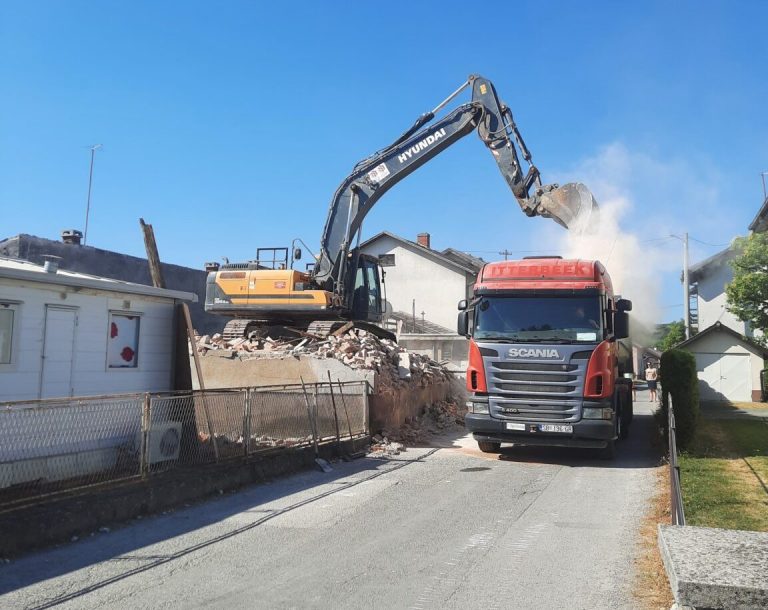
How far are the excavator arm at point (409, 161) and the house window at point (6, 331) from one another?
1122 cm

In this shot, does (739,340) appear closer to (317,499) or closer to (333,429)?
(333,429)

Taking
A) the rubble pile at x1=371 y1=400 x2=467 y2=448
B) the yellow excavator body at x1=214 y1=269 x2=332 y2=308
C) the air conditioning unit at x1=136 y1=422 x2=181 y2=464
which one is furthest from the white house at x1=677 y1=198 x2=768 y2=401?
the air conditioning unit at x1=136 y1=422 x2=181 y2=464

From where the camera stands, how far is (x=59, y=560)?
6.68m

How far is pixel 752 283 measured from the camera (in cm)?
2427

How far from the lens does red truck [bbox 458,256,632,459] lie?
12.2 metres

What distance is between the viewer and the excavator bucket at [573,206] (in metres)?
17.2

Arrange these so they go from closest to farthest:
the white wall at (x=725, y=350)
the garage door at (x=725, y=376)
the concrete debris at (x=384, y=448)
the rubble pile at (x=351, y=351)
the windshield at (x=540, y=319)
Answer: the windshield at (x=540, y=319) → the concrete debris at (x=384, y=448) → the rubble pile at (x=351, y=351) → the white wall at (x=725, y=350) → the garage door at (x=725, y=376)

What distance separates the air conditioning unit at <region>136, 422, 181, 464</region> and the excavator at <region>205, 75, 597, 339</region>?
955cm

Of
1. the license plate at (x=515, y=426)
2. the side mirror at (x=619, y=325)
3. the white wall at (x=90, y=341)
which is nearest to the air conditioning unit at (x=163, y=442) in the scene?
the white wall at (x=90, y=341)

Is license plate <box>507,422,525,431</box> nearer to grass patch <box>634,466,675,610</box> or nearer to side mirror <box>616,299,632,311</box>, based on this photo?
side mirror <box>616,299,632,311</box>

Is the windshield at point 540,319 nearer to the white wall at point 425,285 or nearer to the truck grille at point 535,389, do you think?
the truck grille at point 535,389

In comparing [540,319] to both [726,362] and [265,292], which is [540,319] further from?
[726,362]

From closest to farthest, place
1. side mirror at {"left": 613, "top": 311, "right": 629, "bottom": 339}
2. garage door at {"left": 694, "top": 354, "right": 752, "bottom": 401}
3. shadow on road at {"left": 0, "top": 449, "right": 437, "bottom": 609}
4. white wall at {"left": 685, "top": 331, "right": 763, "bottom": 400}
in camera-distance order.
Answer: shadow on road at {"left": 0, "top": 449, "right": 437, "bottom": 609} < side mirror at {"left": 613, "top": 311, "right": 629, "bottom": 339} < white wall at {"left": 685, "top": 331, "right": 763, "bottom": 400} < garage door at {"left": 694, "top": 354, "right": 752, "bottom": 401}

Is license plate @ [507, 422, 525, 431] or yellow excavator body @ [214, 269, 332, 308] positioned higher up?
yellow excavator body @ [214, 269, 332, 308]
